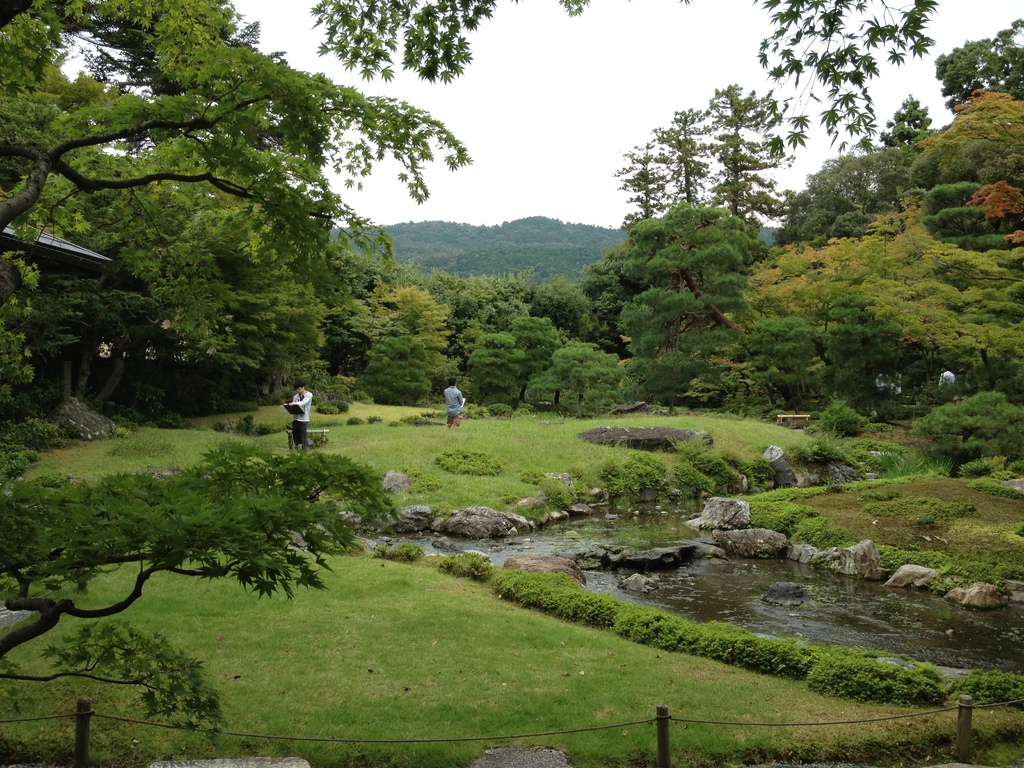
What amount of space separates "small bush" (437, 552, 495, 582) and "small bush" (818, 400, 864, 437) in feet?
47.4

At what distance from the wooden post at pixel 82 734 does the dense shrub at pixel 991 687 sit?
6.39 meters

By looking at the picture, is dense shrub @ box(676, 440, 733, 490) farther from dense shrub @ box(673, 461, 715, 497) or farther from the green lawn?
the green lawn

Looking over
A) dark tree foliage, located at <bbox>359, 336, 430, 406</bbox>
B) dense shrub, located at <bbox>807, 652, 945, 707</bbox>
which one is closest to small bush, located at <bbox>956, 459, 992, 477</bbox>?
dense shrub, located at <bbox>807, 652, 945, 707</bbox>

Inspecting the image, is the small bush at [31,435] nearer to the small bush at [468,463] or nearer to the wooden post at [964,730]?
the small bush at [468,463]

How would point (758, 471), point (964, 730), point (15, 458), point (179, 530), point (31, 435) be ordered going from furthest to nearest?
point (758, 471) < point (31, 435) < point (15, 458) < point (964, 730) < point (179, 530)

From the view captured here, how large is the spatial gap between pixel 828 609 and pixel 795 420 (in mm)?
15519

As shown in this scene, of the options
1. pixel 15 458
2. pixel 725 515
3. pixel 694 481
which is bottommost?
pixel 725 515

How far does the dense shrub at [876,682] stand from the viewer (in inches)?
225

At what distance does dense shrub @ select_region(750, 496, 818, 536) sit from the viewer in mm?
12367

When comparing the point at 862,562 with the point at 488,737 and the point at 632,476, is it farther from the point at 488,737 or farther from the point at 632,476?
the point at 488,737

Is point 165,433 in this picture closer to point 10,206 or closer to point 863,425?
point 10,206

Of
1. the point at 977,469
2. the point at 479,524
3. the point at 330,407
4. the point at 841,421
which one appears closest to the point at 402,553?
the point at 479,524

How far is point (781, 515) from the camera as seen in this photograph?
12641mm

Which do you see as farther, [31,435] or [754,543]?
[31,435]
